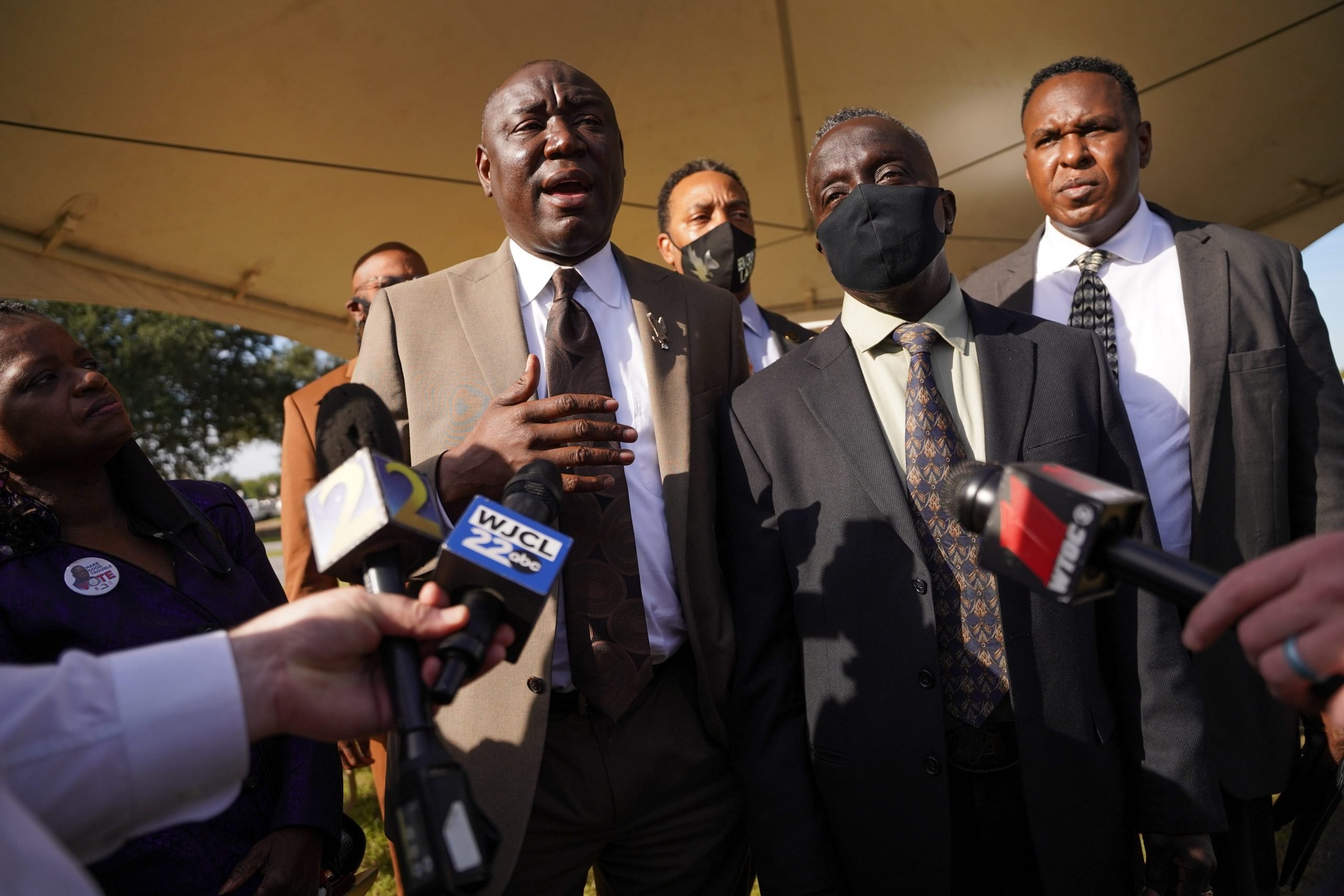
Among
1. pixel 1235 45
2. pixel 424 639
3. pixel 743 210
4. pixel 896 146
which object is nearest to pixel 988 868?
pixel 424 639

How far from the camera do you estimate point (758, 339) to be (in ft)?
13.4

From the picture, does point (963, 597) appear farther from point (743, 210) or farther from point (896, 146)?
point (743, 210)

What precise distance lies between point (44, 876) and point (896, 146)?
228cm

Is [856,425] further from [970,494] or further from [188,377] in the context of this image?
[188,377]

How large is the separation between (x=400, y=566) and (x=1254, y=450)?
241 centimetres

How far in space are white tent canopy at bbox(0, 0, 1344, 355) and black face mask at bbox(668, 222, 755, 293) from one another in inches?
68.3

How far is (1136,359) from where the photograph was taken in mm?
2721

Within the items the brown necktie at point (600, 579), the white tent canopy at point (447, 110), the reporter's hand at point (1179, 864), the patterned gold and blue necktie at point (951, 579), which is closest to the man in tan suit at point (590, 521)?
the brown necktie at point (600, 579)

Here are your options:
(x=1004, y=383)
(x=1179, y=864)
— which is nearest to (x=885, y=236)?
(x=1004, y=383)

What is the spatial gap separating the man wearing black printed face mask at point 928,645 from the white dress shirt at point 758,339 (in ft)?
5.58

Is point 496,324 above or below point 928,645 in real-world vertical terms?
above

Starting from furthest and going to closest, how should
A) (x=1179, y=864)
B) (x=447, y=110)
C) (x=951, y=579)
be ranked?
1. (x=447, y=110)
2. (x=951, y=579)
3. (x=1179, y=864)

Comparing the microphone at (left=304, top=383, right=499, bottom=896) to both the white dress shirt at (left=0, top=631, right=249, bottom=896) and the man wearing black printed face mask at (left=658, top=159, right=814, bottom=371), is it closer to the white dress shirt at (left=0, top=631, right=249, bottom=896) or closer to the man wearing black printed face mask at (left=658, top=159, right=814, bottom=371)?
the white dress shirt at (left=0, top=631, right=249, bottom=896)

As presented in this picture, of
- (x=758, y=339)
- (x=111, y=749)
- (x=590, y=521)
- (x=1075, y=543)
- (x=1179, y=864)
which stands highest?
(x=758, y=339)
